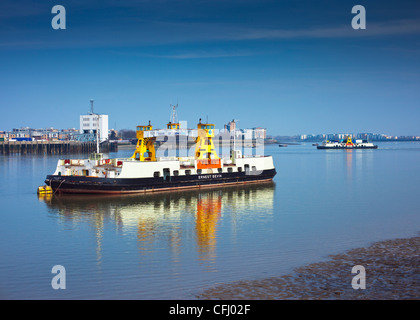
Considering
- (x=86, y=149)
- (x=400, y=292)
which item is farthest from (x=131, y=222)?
(x=86, y=149)

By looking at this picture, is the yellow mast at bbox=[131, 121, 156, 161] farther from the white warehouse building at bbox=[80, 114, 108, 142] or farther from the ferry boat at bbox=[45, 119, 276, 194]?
the white warehouse building at bbox=[80, 114, 108, 142]

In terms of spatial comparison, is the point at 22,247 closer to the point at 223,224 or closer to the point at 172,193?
the point at 223,224

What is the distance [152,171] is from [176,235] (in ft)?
57.9

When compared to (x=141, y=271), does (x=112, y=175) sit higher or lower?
higher

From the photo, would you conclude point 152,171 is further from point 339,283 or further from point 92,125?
point 92,125

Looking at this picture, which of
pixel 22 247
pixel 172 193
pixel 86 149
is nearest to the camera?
pixel 22 247

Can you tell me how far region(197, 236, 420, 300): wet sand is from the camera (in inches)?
545

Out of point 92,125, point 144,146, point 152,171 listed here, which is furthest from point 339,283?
point 92,125

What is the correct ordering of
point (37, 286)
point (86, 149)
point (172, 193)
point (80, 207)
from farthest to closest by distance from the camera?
point (86, 149) → point (172, 193) → point (80, 207) → point (37, 286)

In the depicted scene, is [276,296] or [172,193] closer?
[276,296]

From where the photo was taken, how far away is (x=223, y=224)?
27141 millimetres

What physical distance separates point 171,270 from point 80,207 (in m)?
17.9

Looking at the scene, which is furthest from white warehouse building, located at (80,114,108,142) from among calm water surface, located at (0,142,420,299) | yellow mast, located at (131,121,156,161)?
calm water surface, located at (0,142,420,299)

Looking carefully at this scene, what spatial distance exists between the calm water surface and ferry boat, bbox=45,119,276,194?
123 centimetres
